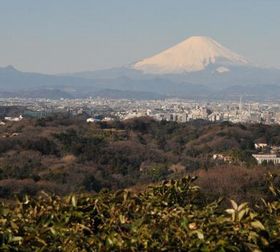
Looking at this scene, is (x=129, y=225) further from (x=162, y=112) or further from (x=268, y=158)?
(x=162, y=112)

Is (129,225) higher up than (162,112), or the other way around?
(129,225)

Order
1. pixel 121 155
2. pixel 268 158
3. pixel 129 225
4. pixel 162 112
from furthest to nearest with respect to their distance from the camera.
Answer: pixel 162 112
pixel 121 155
pixel 268 158
pixel 129 225

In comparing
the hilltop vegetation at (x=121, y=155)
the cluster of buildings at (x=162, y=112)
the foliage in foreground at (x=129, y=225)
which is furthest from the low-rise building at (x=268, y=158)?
the cluster of buildings at (x=162, y=112)

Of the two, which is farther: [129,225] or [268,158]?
[268,158]

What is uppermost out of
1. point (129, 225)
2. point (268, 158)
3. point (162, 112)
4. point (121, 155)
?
point (129, 225)

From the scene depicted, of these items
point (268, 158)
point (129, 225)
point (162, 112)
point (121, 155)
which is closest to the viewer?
point (129, 225)

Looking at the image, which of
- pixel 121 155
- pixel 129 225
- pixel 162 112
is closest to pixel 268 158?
pixel 121 155

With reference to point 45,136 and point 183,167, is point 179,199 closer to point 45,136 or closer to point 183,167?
point 183,167

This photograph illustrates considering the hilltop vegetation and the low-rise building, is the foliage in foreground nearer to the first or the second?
the hilltop vegetation
